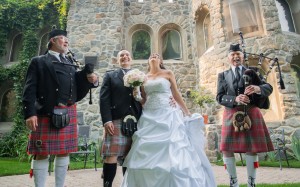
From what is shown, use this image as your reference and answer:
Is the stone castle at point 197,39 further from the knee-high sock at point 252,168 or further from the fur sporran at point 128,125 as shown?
the fur sporran at point 128,125

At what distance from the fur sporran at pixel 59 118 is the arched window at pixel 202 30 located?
6969 millimetres

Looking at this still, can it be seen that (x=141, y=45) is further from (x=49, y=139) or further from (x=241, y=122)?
(x=49, y=139)

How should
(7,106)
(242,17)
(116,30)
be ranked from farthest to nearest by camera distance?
(7,106) → (116,30) → (242,17)

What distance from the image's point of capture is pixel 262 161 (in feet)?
18.0

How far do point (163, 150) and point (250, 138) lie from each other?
1.18 meters

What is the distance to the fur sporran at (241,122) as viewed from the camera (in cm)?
268

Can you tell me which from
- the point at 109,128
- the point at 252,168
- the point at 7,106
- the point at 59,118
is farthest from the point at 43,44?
the point at 252,168

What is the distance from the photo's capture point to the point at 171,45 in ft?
30.7

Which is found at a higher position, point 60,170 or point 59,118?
point 59,118

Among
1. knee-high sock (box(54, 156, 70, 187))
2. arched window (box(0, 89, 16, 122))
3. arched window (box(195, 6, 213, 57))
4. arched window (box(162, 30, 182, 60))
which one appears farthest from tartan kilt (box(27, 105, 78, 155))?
arched window (box(0, 89, 16, 122))

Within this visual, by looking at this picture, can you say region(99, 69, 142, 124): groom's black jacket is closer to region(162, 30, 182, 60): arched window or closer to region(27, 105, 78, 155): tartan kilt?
region(27, 105, 78, 155): tartan kilt

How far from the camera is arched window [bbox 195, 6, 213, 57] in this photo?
8336 millimetres

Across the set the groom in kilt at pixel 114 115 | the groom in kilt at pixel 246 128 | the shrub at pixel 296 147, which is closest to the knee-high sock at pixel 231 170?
the groom in kilt at pixel 246 128

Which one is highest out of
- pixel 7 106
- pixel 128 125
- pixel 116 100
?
pixel 7 106
